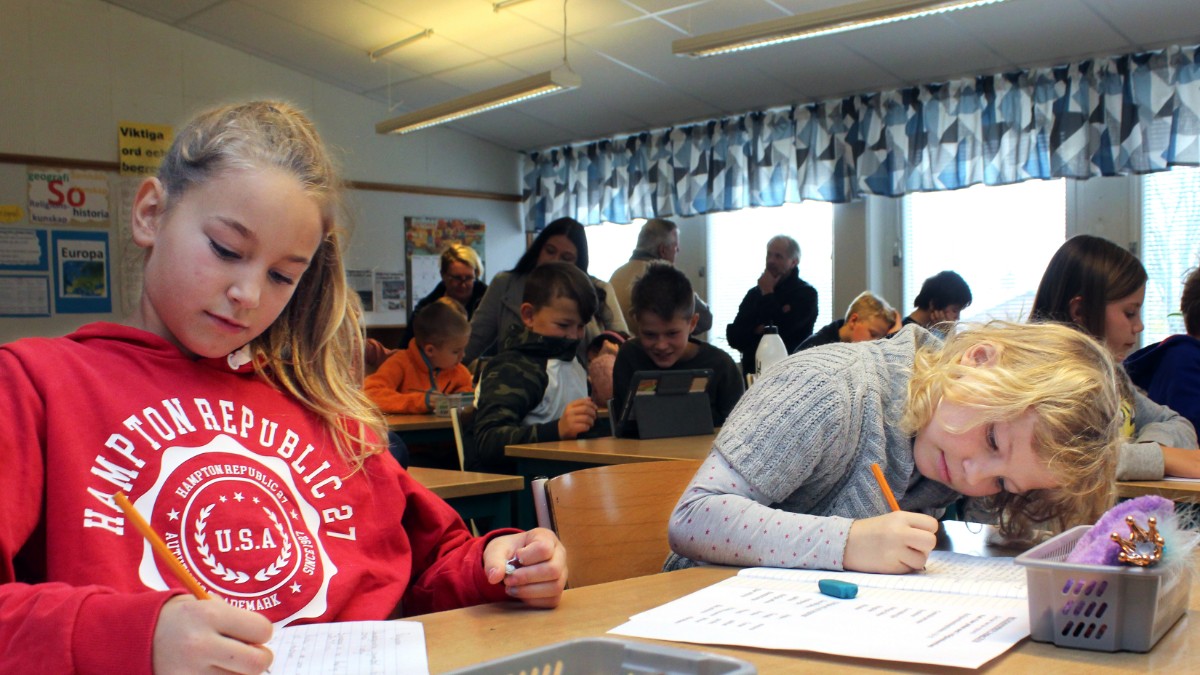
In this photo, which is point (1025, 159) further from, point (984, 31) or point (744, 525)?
point (744, 525)

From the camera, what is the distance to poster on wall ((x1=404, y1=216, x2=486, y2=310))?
7.40 m

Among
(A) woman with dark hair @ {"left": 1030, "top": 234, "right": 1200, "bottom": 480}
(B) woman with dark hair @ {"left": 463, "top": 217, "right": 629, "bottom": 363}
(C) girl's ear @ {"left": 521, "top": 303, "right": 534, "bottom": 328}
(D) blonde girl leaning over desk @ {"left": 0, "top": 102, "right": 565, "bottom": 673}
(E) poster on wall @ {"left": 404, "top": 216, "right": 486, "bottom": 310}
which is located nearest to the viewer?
(D) blonde girl leaning over desk @ {"left": 0, "top": 102, "right": 565, "bottom": 673}

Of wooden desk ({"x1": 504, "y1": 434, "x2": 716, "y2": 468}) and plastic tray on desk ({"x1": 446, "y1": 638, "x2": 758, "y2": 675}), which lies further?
wooden desk ({"x1": 504, "y1": 434, "x2": 716, "y2": 468})

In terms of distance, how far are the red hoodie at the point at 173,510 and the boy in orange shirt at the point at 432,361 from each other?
120 inches

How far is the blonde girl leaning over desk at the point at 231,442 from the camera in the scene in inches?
34.4

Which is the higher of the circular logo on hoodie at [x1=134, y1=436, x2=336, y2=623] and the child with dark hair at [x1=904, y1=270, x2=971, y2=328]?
the child with dark hair at [x1=904, y1=270, x2=971, y2=328]

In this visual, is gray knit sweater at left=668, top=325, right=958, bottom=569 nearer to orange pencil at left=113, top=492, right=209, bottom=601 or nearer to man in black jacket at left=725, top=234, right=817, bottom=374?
orange pencil at left=113, top=492, right=209, bottom=601

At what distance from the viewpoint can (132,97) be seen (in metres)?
6.18

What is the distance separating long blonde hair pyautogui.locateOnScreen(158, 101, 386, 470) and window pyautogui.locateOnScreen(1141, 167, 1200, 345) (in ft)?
15.7

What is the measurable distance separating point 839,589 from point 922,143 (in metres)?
5.08

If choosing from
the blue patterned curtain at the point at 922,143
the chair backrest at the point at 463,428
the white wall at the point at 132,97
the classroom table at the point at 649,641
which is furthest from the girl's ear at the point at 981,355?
the white wall at the point at 132,97

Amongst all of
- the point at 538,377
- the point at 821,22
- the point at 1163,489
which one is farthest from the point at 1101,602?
the point at 821,22

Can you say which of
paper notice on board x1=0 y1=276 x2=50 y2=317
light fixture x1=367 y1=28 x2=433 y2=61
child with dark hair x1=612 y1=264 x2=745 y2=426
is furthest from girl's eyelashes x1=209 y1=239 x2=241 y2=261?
paper notice on board x1=0 y1=276 x2=50 y2=317

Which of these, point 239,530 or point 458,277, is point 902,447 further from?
point 458,277
